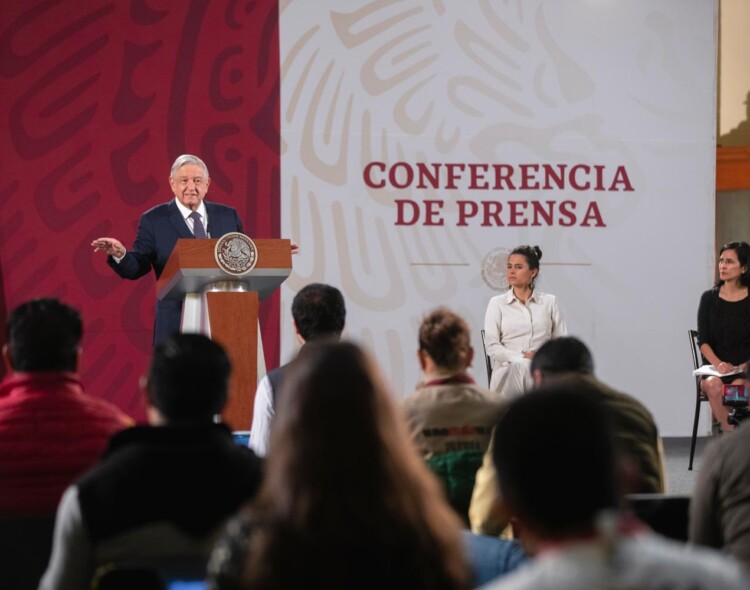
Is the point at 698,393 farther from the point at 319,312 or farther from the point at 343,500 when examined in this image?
the point at 343,500

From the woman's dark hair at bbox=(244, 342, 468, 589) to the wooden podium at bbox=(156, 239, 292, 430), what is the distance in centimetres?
294

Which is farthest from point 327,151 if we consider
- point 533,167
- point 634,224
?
point 634,224

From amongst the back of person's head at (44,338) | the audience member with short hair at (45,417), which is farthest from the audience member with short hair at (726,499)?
the back of person's head at (44,338)

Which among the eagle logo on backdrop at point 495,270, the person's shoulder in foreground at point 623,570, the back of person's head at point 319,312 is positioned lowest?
the person's shoulder in foreground at point 623,570

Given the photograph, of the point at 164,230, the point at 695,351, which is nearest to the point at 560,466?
the point at 164,230

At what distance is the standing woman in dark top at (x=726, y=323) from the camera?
6219 millimetres

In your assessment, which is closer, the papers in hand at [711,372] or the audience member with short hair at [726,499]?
the audience member with short hair at [726,499]

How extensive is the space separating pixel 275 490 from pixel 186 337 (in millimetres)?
720

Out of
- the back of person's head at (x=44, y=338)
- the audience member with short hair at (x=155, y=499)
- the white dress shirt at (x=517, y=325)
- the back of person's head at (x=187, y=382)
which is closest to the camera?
the audience member with short hair at (x=155, y=499)

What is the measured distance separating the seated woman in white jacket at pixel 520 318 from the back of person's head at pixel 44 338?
4.35 metres

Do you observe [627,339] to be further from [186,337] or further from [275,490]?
[275,490]

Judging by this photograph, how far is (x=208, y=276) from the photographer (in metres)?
4.19

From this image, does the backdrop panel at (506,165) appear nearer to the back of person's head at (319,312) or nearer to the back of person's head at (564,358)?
the back of person's head at (319,312)

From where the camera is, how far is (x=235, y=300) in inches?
166
